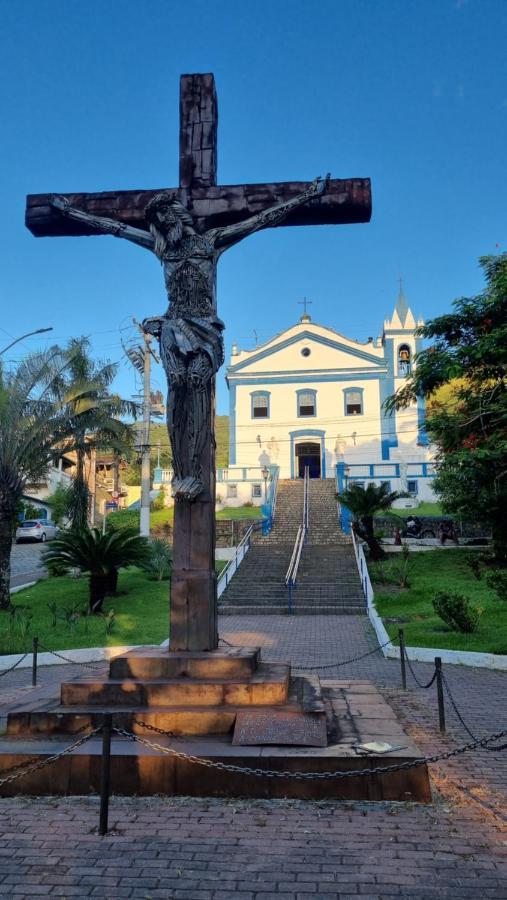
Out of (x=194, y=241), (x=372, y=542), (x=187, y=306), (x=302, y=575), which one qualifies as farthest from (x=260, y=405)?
(x=187, y=306)

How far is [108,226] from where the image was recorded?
6.46 metres

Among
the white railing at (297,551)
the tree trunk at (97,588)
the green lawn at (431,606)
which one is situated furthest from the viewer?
the white railing at (297,551)

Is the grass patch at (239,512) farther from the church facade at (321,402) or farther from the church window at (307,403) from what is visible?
the church window at (307,403)

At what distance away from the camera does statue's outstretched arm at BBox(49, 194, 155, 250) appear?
6453mm

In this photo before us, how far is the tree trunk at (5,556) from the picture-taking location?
48.2ft

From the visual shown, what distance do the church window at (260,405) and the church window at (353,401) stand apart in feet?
15.1

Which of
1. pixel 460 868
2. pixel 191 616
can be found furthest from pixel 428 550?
pixel 460 868

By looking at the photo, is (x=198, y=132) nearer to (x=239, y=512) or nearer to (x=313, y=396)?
(x=239, y=512)

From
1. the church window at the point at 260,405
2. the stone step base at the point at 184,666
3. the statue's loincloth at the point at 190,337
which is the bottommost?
the stone step base at the point at 184,666

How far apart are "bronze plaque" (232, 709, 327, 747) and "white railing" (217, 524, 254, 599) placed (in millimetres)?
12111

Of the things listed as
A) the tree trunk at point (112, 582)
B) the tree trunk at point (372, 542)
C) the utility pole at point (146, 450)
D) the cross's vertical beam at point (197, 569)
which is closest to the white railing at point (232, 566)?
the tree trunk at point (112, 582)

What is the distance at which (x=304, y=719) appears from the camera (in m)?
4.88

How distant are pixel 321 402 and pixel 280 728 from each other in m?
32.6

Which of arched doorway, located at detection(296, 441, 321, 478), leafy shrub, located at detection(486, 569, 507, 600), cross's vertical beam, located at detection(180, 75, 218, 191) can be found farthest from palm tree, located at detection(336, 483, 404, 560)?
arched doorway, located at detection(296, 441, 321, 478)
